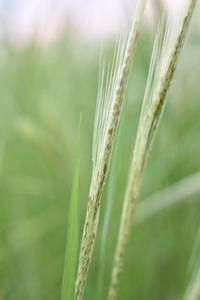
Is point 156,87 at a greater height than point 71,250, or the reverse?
point 156,87

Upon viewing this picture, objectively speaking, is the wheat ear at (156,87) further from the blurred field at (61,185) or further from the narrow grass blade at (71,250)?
the blurred field at (61,185)

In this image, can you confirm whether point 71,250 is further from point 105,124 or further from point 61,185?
point 61,185

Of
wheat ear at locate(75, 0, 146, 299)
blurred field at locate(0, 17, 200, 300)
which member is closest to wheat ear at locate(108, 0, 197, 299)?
wheat ear at locate(75, 0, 146, 299)

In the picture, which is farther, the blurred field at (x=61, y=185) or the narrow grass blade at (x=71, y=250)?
the blurred field at (x=61, y=185)

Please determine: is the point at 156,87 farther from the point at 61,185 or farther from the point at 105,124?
the point at 61,185

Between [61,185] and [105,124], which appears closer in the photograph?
[105,124]

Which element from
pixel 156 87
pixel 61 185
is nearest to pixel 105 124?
pixel 156 87

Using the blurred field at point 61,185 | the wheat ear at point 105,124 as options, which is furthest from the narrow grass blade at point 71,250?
the blurred field at point 61,185
